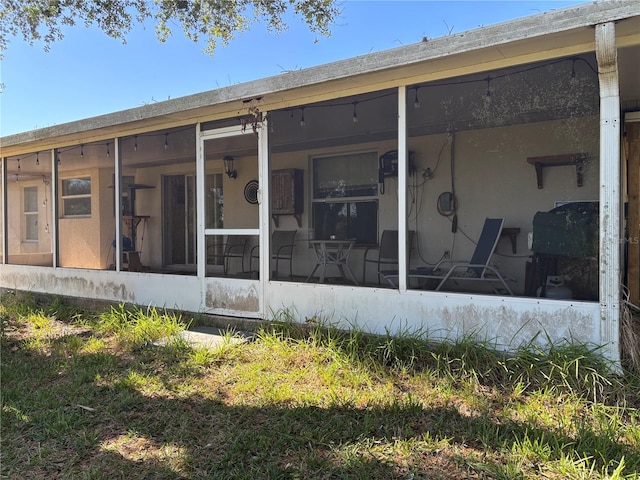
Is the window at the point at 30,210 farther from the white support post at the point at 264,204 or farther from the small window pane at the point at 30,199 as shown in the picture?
the white support post at the point at 264,204

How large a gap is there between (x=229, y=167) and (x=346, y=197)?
5.64 ft

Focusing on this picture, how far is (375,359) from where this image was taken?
3363 mm

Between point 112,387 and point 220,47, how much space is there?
7202mm

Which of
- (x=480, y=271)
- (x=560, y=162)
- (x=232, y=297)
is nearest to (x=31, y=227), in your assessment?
(x=232, y=297)

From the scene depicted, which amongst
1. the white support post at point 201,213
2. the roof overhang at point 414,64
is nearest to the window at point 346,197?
the white support post at point 201,213

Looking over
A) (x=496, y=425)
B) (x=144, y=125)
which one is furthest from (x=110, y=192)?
(x=496, y=425)

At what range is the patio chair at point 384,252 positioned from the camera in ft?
19.3

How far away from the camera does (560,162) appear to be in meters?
5.22

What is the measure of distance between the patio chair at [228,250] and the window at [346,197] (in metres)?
1.97

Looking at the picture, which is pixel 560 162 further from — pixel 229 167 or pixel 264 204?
pixel 229 167

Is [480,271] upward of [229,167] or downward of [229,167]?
downward

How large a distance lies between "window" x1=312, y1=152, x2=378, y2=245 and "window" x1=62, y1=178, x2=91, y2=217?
4764 millimetres

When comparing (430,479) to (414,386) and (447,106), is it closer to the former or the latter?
(414,386)

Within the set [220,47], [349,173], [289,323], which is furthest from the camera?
[220,47]
